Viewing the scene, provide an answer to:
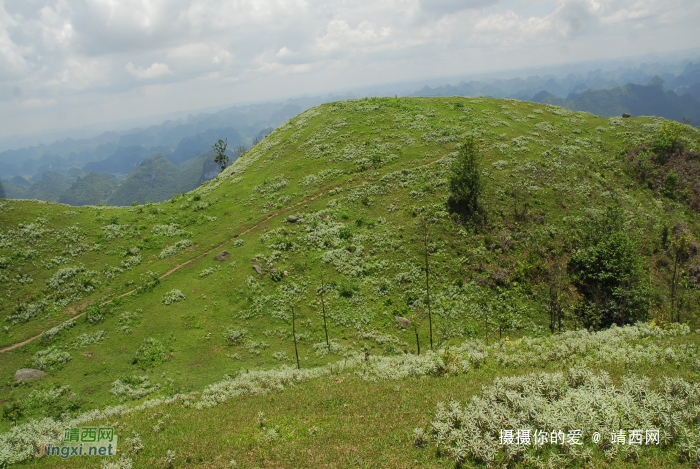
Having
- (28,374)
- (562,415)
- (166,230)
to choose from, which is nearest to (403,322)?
(562,415)

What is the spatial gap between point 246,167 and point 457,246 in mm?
40928

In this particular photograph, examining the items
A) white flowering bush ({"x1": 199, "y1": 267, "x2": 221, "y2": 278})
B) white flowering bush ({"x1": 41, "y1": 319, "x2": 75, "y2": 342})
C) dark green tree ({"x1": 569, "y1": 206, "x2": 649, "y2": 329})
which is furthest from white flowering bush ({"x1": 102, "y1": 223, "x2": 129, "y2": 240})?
dark green tree ({"x1": 569, "y1": 206, "x2": 649, "y2": 329})

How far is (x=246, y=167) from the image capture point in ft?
198

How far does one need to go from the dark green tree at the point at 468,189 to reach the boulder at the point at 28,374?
4248 cm

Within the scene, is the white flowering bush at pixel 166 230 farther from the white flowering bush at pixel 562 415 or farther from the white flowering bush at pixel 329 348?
the white flowering bush at pixel 562 415

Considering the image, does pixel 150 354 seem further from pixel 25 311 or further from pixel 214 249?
pixel 214 249

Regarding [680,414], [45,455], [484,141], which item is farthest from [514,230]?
[45,455]

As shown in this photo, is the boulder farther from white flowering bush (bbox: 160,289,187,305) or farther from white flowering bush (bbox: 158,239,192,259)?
white flowering bush (bbox: 158,239,192,259)

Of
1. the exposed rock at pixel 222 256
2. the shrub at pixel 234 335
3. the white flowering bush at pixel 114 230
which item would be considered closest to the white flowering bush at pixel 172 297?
the exposed rock at pixel 222 256

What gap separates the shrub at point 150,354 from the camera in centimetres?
2623

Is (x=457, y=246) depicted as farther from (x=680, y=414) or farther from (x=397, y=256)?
A: (x=680, y=414)

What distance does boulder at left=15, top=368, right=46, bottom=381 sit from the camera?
78.8 ft

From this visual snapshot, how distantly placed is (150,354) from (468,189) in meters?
37.5

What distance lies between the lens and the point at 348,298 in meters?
33.3
